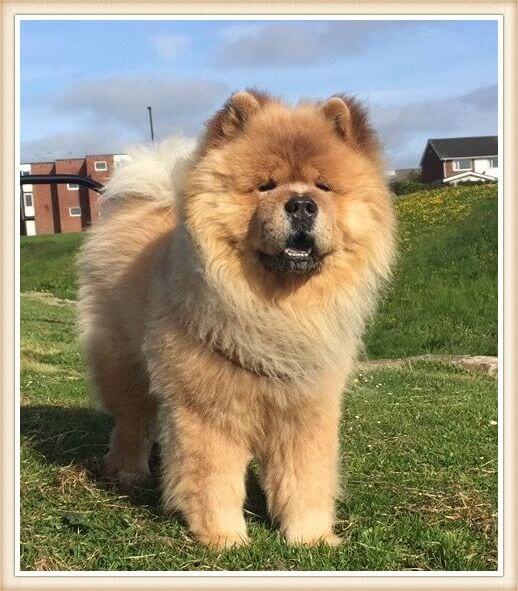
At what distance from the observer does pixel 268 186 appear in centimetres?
283

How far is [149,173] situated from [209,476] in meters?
1.80

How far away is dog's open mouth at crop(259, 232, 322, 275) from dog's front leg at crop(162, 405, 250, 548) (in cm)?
73

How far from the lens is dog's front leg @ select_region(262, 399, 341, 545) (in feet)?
10.1

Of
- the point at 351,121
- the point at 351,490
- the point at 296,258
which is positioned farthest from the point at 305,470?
the point at 351,121

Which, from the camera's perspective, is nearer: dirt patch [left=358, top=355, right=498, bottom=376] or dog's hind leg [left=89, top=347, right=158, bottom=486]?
dog's hind leg [left=89, top=347, right=158, bottom=486]

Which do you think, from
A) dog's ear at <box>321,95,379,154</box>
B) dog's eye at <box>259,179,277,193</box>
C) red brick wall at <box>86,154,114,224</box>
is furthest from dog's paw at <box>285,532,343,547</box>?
red brick wall at <box>86,154,114,224</box>

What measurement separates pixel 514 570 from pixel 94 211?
10.8 ft

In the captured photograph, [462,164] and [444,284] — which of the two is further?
[462,164]

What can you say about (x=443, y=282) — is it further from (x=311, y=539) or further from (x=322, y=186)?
(x=322, y=186)

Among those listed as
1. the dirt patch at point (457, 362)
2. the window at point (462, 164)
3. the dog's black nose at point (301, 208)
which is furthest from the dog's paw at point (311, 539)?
the window at point (462, 164)

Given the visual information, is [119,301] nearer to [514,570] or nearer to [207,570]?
[207,570]

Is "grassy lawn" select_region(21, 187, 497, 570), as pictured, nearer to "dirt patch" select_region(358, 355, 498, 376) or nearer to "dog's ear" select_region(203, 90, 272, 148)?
"dirt patch" select_region(358, 355, 498, 376)

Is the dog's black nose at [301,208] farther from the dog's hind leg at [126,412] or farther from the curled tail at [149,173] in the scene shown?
the dog's hind leg at [126,412]

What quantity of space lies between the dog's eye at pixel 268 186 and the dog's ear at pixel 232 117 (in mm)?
299
